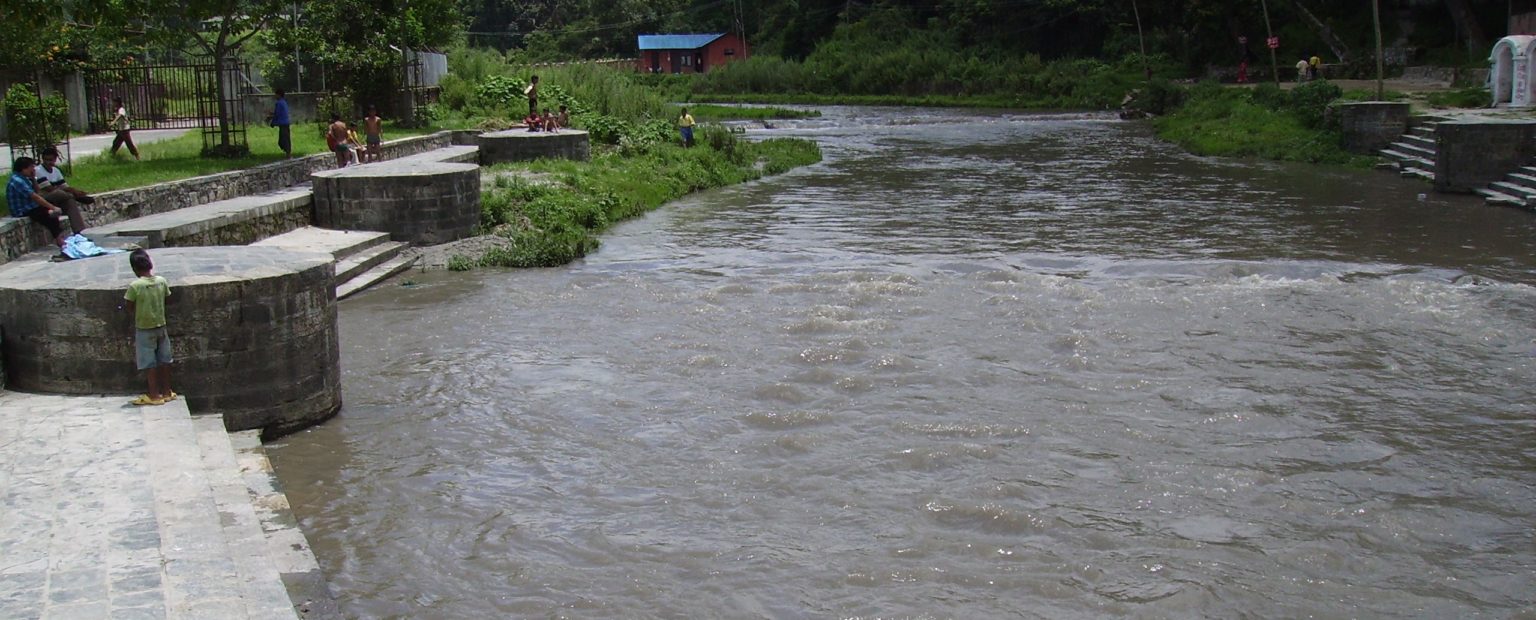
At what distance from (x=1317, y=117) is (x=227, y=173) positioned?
28.3m

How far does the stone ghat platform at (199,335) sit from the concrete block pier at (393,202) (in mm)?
8644

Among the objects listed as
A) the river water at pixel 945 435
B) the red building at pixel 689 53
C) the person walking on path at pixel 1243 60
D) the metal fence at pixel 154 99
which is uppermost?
→ the red building at pixel 689 53

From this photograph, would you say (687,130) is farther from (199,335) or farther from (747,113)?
(199,335)

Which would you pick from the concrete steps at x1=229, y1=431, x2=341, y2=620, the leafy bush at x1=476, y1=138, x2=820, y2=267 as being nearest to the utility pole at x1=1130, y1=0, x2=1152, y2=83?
the leafy bush at x1=476, y1=138, x2=820, y2=267

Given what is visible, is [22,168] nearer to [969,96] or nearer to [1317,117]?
[1317,117]

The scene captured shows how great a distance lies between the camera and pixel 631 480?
1003 centimetres

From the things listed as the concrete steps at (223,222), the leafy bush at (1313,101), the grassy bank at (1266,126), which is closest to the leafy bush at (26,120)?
the concrete steps at (223,222)

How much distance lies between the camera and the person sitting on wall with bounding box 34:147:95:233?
14.1 m

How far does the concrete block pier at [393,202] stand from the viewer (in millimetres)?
19422

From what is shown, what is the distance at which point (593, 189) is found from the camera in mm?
24766

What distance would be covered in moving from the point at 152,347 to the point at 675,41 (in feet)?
263

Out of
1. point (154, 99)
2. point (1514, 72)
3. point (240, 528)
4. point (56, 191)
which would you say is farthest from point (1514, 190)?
point (154, 99)

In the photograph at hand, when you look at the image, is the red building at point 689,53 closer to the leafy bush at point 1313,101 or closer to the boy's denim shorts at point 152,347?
the leafy bush at point 1313,101

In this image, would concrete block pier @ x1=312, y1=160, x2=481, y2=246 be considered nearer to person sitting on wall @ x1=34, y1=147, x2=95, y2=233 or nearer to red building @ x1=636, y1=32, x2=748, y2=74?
person sitting on wall @ x1=34, y1=147, x2=95, y2=233
